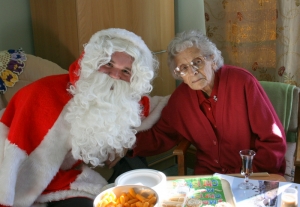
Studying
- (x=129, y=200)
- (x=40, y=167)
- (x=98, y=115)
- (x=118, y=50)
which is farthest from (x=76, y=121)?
(x=129, y=200)

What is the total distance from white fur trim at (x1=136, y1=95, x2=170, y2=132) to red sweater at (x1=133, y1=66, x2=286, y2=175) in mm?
34

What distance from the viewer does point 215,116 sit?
1.90m

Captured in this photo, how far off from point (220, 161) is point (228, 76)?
47 cm

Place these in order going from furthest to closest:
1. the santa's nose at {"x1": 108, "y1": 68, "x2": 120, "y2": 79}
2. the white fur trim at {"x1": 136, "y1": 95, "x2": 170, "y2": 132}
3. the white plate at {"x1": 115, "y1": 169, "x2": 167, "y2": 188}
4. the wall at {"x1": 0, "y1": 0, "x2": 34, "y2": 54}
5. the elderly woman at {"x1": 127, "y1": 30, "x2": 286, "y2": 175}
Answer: the wall at {"x1": 0, "y1": 0, "x2": 34, "y2": 54}
the white fur trim at {"x1": 136, "y1": 95, "x2": 170, "y2": 132}
the elderly woman at {"x1": 127, "y1": 30, "x2": 286, "y2": 175}
the santa's nose at {"x1": 108, "y1": 68, "x2": 120, "y2": 79}
the white plate at {"x1": 115, "y1": 169, "x2": 167, "y2": 188}

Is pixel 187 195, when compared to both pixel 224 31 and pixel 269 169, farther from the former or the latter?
pixel 224 31

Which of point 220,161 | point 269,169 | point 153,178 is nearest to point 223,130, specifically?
point 220,161

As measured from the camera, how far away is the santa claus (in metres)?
1.58

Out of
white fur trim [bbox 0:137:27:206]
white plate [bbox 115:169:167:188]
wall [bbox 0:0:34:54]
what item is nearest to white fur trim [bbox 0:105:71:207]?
white fur trim [bbox 0:137:27:206]

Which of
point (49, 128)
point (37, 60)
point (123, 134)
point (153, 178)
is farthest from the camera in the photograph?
point (37, 60)

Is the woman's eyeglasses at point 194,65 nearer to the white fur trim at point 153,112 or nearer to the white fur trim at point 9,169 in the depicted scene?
the white fur trim at point 153,112

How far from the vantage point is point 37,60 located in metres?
2.18

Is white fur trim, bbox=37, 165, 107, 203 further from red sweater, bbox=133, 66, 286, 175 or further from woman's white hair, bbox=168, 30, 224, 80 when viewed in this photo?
woman's white hair, bbox=168, 30, 224, 80

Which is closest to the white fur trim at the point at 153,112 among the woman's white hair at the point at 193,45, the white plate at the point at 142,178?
the woman's white hair at the point at 193,45

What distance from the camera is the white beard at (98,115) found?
166cm
